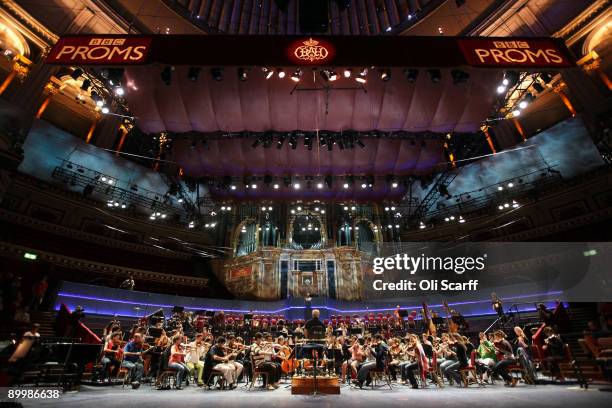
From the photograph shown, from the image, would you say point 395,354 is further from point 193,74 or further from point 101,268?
point 101,268

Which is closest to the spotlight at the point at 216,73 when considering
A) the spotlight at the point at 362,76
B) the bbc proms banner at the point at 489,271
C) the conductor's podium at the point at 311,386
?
the spotlight at the point at 362,76

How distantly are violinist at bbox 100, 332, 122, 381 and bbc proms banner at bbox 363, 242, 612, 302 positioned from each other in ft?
36.2

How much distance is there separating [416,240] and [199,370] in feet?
41.2

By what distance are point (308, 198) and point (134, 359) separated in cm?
1159

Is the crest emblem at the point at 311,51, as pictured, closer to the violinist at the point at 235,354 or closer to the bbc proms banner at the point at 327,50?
the bbc proms banner at the point at 327,50

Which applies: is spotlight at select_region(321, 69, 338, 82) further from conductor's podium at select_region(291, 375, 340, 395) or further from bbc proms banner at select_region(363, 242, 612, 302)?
bbc proms banner at select_region(363, 242, 612, 302)

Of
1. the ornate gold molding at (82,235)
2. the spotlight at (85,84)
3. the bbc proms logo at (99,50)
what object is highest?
the spotlight at (85,84)

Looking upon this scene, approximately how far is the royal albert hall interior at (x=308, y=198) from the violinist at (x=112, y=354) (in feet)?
0.41

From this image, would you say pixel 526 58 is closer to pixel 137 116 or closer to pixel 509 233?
pixel 509 233

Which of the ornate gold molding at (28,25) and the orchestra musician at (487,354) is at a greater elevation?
the ornate gold molding at (28,25)

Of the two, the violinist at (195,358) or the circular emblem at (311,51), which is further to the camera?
the violinist at (195,358)

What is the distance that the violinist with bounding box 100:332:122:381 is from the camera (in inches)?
257

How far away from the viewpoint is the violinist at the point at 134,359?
19.5ft

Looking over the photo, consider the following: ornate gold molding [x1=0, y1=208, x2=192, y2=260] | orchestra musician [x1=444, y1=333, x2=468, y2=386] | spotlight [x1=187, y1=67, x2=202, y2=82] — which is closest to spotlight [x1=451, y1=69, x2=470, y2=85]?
orchestra musician [x1=444, y1=333, x2=468, y2=386]
